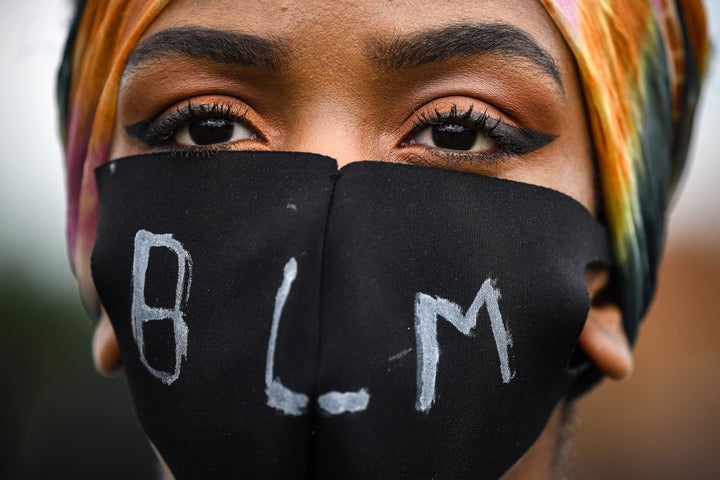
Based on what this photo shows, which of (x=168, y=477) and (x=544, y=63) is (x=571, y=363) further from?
(x=168, y=477)

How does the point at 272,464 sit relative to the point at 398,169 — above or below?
below

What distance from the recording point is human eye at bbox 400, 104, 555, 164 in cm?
186

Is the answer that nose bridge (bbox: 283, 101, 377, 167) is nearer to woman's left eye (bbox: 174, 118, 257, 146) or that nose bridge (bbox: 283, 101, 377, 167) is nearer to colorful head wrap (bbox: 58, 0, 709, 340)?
woman's left eye (bbox: 174, 118, 257, 146)

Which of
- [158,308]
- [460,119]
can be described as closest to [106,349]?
[158,308]

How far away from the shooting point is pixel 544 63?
6.23 feet

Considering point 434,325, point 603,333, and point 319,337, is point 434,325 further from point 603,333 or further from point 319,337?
point 603,333

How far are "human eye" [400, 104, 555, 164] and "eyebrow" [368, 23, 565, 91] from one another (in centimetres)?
12

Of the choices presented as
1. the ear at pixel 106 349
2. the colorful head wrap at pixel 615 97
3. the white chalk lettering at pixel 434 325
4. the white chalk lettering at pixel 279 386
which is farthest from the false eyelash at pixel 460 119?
the ear at pixel 106 349

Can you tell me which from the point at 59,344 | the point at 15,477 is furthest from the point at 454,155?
the point at 59,344

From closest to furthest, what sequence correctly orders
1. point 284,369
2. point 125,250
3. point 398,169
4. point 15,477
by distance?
1. point 284,369
2. point 398,169
3. point 125,250
4. point 15,477

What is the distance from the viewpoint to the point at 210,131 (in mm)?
1963

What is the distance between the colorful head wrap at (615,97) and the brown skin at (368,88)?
67 mm

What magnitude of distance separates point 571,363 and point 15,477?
7625mm

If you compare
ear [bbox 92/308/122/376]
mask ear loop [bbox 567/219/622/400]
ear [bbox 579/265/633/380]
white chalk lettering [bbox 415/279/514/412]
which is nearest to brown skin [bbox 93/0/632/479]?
mask ear loop [bbox 567/219/622/400]
